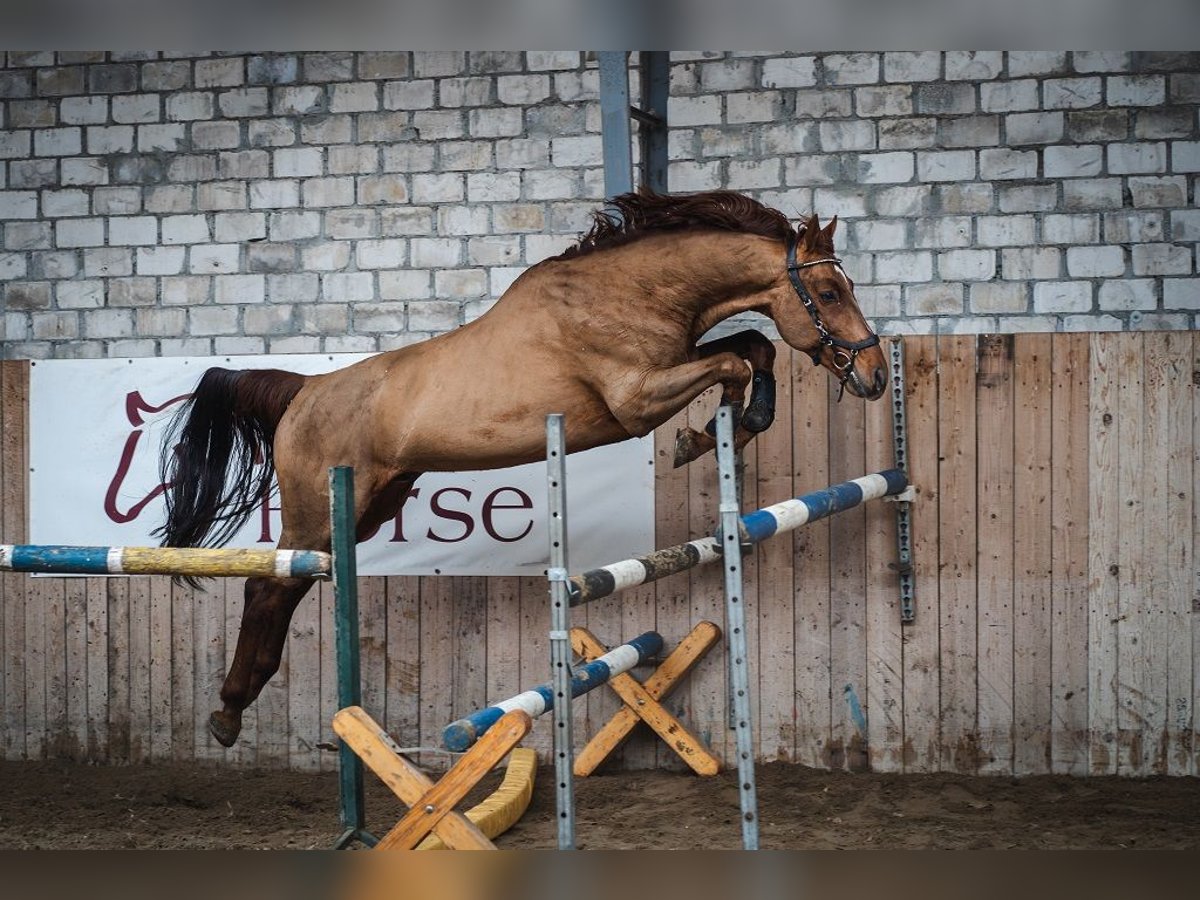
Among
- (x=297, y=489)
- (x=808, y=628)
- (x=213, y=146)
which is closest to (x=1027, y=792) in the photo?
(x=808, y=628)

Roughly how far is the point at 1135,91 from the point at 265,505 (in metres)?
3.98

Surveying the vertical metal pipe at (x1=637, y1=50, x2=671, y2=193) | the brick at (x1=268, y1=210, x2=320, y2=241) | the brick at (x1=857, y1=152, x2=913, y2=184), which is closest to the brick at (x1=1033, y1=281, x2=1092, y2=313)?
the brick at (x1=857, y1=152, x2=913, y2=184)

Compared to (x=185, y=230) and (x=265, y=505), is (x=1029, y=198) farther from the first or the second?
(x=185, y=230)

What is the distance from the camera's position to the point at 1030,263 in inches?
185

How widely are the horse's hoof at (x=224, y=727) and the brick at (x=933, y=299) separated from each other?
312 cm

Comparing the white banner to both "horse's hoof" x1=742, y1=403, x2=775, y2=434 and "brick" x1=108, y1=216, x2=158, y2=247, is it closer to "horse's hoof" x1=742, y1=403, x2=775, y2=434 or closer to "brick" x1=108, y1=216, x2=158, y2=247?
"brick" x1=108, y1=216, x2=158, y2=247

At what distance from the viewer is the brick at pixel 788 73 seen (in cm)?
477

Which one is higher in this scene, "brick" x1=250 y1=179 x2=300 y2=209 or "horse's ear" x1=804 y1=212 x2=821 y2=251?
"brick" x1=250 y1=179 x2=300 y2=209

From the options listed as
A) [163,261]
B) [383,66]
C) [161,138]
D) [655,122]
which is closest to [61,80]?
[161,138]

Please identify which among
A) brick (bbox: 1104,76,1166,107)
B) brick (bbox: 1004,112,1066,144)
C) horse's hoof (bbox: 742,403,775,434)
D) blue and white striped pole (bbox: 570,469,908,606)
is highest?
brick (bbox: 1104,76,1166,107)

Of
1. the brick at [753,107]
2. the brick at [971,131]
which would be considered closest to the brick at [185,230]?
the brick at [753,107]

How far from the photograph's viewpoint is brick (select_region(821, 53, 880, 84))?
4.72 meters

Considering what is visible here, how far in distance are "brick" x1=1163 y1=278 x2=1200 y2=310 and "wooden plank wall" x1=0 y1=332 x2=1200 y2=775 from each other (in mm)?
165

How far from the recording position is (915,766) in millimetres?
4625
